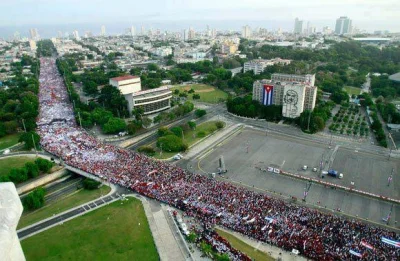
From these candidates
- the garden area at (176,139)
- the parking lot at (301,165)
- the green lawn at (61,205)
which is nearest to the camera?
the green lawn at (61,205)

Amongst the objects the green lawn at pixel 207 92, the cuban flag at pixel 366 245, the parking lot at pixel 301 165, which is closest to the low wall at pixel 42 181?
the parking lot at pixel 301 165

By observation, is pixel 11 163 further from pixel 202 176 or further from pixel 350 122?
pixel 350 122

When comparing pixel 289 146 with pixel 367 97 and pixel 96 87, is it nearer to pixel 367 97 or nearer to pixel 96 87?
pixel 367 97

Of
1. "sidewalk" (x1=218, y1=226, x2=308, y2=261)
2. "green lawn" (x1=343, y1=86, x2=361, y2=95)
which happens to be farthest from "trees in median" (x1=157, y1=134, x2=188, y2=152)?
"green lawn" (x1=343, y1=86, x2=361, y2=95)

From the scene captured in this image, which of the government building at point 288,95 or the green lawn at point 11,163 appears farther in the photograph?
the government building at point 288,95

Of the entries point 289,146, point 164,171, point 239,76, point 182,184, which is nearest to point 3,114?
point 164,171

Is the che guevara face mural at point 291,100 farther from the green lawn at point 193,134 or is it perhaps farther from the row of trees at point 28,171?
→ the row of trees at point 28,171

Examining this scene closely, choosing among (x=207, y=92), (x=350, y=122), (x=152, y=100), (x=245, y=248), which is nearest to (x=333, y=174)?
(x=245, y=248)
